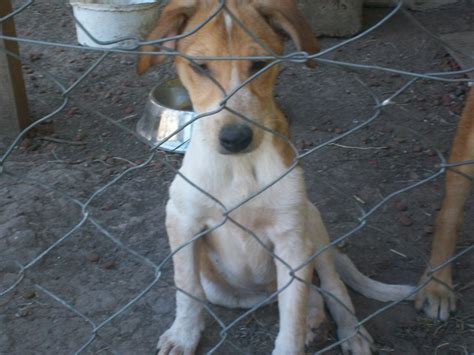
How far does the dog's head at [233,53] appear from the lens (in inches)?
90.4

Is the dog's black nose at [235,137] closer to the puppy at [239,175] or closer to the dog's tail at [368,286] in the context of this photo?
the puppy at [239,175]

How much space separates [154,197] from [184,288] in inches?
55.8

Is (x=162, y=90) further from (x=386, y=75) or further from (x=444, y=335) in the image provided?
(x=444, y=335)

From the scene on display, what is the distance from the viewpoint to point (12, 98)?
448cm

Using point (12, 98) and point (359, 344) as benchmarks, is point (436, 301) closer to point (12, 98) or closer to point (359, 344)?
point (359, 344)

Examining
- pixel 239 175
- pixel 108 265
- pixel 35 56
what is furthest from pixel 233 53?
pixel 35 56

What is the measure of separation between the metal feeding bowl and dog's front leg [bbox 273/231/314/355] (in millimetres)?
1852

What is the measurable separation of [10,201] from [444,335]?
2.40m

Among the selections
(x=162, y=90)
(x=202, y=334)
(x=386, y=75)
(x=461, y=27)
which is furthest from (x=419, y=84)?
(x=202, y=334)

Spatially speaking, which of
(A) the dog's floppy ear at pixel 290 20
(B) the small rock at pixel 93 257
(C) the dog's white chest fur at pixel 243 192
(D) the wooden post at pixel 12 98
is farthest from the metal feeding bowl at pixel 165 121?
(A) the dog's floppy ear at pixel 290 20

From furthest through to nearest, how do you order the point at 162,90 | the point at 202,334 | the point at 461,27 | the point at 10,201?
the point at 461,27, the point at 162,90, the point at 10,201, the point at 202,334

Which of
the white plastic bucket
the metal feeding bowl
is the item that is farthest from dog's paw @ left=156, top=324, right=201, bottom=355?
the white plastic bucket

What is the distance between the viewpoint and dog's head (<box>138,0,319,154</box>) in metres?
2.30

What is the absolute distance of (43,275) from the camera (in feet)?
11.0
